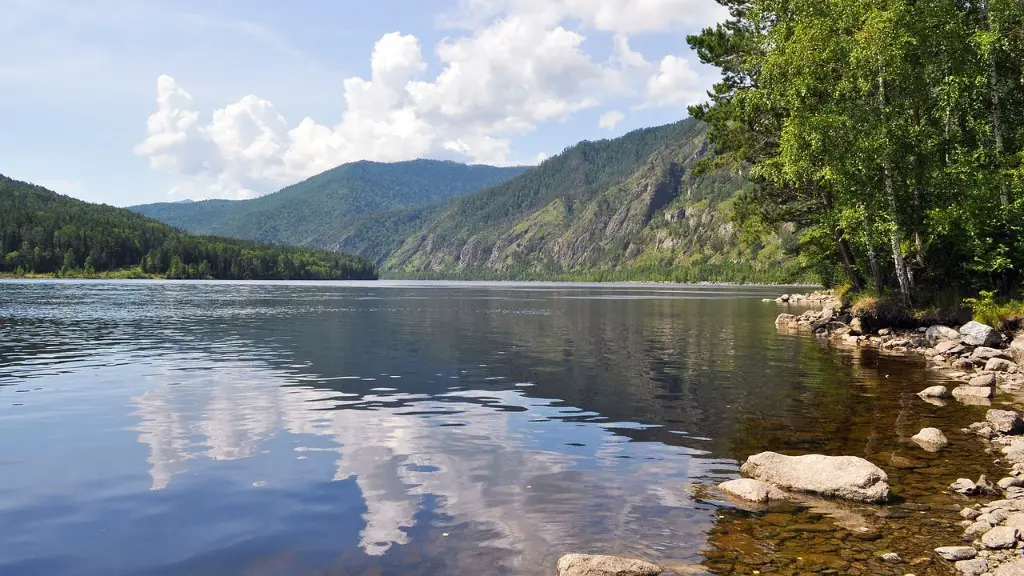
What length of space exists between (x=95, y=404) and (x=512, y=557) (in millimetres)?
21329

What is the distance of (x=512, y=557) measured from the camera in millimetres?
11688

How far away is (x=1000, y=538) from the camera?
37.9ft

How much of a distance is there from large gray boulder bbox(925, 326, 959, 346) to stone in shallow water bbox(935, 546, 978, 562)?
34.3 m

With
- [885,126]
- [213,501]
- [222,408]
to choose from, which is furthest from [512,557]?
[885,126]

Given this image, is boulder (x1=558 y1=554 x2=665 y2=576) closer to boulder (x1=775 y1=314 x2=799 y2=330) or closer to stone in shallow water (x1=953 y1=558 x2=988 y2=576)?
stone in shallow water (x1=953 y1=558 x2=988 y2=576)

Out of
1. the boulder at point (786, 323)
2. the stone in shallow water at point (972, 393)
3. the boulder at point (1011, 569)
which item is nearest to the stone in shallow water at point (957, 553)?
the boulder at point (1011, 569)

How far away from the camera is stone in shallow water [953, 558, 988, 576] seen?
10.6 metres

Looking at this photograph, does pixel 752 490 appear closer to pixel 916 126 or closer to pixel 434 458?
pixel 434 458

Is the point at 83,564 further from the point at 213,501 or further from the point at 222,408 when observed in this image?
the point at 222,408

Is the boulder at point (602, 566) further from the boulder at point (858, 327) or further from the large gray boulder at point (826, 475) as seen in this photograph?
the boulder at point (858, 327)

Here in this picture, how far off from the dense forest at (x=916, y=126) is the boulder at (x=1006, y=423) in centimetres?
2171

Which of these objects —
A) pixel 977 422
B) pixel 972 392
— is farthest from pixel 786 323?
pixel 977 422

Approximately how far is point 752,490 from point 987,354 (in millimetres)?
29238

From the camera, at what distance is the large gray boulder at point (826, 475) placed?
14305 mm
